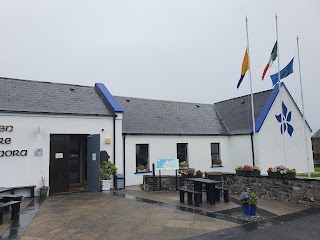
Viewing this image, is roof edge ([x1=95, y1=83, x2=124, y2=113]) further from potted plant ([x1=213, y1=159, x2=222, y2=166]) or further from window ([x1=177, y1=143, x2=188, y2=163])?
potted plant ([x1=213, y1=159, x2=222, y2=166])

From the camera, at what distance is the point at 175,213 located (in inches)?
355

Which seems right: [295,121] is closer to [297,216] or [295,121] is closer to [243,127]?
[243,127]

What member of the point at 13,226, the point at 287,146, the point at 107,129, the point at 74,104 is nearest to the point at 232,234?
the point at 13,226

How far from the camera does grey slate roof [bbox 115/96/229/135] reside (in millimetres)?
17953

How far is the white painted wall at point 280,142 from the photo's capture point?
18.6 metres

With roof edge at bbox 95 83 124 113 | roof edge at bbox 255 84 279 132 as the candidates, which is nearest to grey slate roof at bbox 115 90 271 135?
roof edge at bbox 255 84 279 132

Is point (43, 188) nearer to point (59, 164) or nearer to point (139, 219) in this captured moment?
point (59, 164)

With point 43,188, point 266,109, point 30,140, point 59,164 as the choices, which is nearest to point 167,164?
point 59,164

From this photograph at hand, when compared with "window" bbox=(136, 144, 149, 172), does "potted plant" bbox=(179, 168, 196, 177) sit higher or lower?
lower

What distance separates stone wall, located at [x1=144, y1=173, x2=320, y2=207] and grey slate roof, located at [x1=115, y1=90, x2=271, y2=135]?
4.04 metres

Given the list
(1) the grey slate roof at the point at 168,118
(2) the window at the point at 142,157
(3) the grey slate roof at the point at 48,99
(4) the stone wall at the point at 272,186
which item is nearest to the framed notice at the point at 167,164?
(4) the stone wall at the point at 272,186

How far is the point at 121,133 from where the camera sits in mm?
15758

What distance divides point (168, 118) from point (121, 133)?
5.38 metres

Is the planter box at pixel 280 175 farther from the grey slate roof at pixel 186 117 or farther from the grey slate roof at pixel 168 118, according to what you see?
the grey slate roof at pixel 168 118
